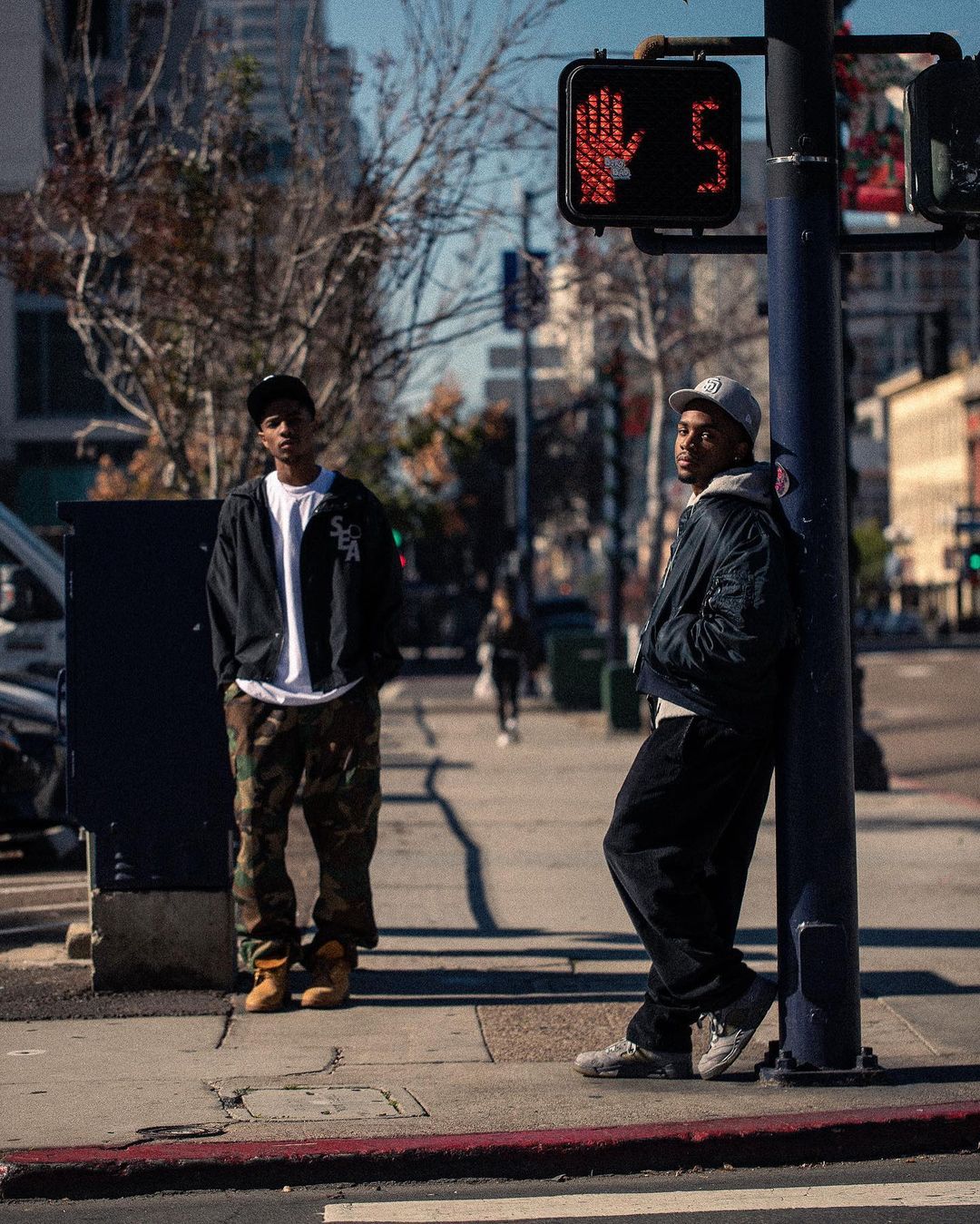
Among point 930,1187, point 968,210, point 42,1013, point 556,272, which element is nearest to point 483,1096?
point 930,1187

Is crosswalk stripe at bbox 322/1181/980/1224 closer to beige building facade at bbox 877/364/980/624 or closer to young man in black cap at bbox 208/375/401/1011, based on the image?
young man in black cap at bbox 208/375/401/1011

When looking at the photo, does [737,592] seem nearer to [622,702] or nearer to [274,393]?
[274,393]

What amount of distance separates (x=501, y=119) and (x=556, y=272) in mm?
6926

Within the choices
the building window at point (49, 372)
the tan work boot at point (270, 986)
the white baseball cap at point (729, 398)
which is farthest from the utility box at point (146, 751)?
the building window at point (49, 372)

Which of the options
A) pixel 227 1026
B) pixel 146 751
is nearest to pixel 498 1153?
pixel 227 1026

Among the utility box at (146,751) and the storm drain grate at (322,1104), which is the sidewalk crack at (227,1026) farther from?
the storm drain grate at (322,1104)

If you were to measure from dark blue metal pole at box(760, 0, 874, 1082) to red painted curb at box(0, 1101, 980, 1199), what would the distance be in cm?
40

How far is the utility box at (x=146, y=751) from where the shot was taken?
6.78m

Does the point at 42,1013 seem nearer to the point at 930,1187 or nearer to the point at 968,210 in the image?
the point at 930,1187

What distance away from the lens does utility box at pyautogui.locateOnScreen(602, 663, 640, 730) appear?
2197 cm

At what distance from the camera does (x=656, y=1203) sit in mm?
4688

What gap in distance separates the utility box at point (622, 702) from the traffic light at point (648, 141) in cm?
1635

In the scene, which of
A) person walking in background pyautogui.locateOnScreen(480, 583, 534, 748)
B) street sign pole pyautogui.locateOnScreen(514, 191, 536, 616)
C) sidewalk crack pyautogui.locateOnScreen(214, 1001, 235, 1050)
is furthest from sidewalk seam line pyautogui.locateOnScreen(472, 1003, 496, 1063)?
street sign pole pyautogui.locateOnScreen(514, 191, 536, 616)

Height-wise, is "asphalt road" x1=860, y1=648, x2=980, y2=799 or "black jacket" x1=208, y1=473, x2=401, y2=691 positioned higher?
"black jacket" x1=208, y1=473, x2=401, y2=691
